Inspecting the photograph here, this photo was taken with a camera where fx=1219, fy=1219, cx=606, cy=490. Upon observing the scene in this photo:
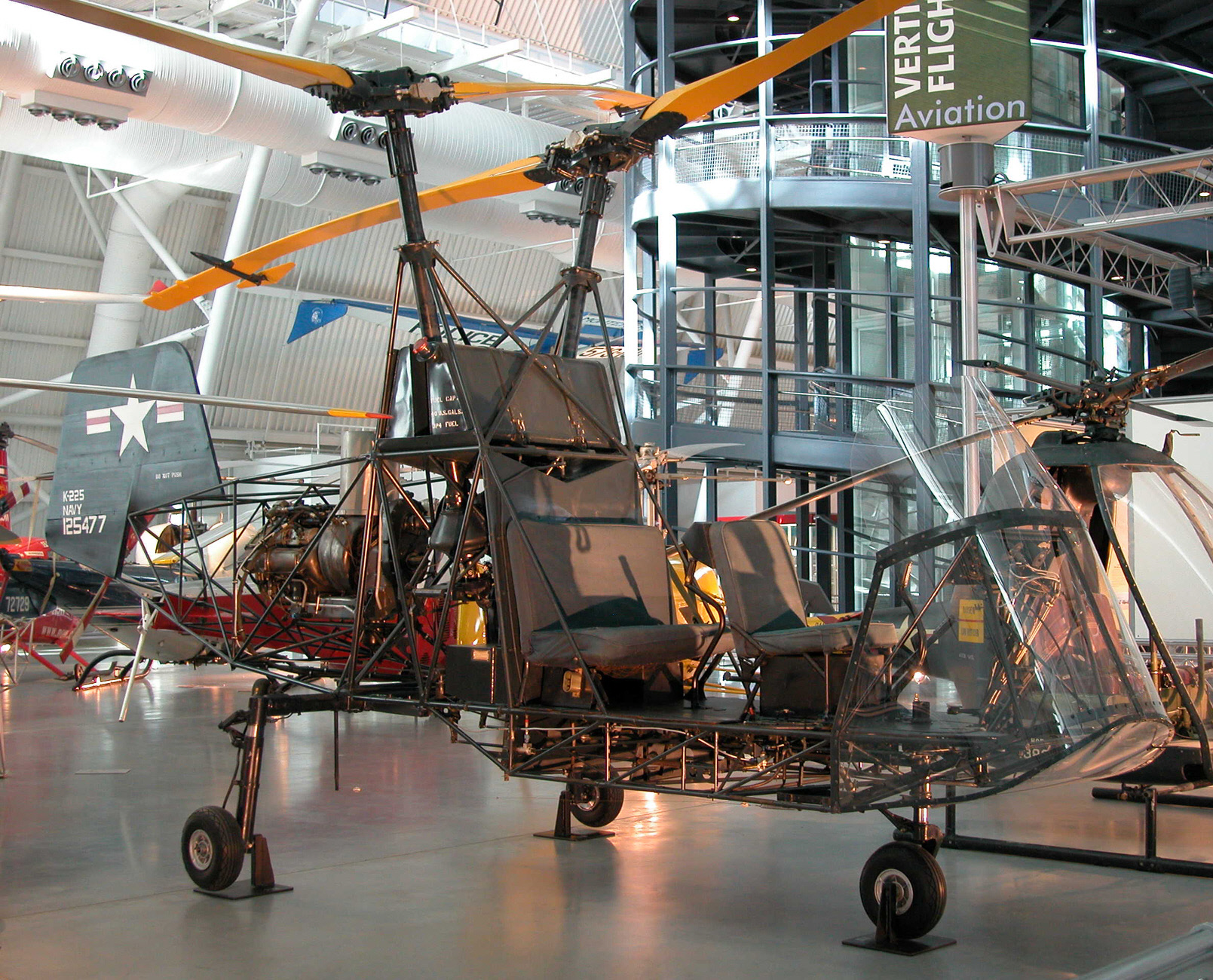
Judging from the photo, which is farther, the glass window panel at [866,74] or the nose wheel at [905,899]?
the glass window panel at [866,74]

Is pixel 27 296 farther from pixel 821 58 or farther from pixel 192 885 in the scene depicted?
pixel 821 58

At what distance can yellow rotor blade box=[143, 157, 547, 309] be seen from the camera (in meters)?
5.93

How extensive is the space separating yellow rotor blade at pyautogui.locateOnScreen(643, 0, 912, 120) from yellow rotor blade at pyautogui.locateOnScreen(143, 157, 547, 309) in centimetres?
89

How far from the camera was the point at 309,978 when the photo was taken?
4305mm

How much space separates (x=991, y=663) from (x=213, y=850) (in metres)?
3.50

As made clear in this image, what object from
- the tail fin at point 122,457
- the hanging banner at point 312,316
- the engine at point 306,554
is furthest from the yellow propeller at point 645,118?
the hanging banner at point 312,316

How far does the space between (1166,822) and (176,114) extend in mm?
13474

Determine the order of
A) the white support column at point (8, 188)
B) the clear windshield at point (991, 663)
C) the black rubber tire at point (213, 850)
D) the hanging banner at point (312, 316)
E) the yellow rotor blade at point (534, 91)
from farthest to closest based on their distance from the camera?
the hanging banner at point (312, 316) → the white support column at point (8, 188) → the black rubber tire at point (213, 850) → the yellow rotor blade at point (534, 91) → the clear windshield at point (991, 663)

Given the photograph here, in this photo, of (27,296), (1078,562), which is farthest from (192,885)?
(27,296)

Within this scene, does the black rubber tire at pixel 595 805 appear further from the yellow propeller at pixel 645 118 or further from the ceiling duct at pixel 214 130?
the ceiling duct at pixel 214 130

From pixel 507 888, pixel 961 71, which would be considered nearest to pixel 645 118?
pixel 507 888

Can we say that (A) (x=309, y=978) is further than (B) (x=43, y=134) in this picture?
No

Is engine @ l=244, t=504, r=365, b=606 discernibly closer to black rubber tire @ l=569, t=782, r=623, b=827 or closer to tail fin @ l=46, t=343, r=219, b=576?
tail fin @ l=46, t=343, r=219, b=576

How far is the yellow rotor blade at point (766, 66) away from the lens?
4.23 metres
